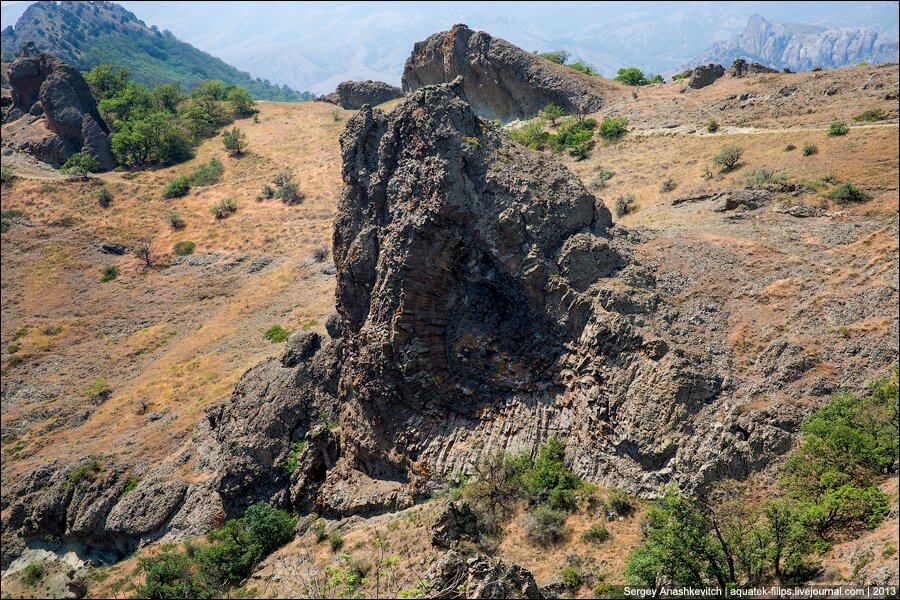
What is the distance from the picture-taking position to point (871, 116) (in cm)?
3497

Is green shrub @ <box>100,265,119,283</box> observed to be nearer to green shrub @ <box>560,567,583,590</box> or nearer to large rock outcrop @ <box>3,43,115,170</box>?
large rock outcrop @ <box>3,43,115,170</box>

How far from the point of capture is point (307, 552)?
19.0m

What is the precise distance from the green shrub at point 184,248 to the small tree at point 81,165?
21.9 metres

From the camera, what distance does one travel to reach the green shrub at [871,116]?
34625mm

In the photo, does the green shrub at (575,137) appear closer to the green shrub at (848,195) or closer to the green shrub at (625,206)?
the green shrub at (625,206)

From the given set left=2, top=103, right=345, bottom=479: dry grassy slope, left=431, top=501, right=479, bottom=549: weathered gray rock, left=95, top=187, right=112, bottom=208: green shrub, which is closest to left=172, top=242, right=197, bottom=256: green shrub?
left=2, top=103, right=345, bottom=479: dry grassy slope

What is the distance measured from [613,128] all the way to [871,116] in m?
20.1

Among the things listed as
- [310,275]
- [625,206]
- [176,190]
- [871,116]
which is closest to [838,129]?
[871,116]

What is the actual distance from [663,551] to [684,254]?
1251cm

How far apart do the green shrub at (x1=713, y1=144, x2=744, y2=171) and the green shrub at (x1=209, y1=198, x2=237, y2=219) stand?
4820 cm

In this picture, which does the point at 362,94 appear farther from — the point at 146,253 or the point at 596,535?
the point at 596,535

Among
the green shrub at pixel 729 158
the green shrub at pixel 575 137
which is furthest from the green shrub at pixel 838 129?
the green shrub at pixel 575 137

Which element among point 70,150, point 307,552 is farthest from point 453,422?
point 70,150

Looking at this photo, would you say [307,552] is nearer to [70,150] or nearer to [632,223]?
[632,223]
